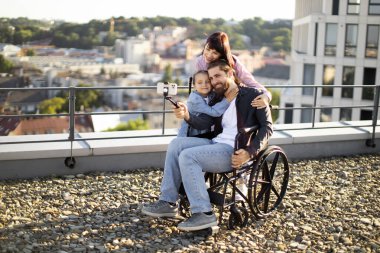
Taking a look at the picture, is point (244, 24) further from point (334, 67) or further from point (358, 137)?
point (358, 137)

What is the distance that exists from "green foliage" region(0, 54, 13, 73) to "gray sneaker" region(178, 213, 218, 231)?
98.4 meters

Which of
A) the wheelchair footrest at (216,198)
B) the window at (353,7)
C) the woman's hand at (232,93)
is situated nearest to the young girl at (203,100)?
the woman's hand at (232,93)

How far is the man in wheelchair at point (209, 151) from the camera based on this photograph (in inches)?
178

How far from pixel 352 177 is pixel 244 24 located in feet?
362

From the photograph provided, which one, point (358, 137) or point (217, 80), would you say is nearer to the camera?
point (217, 80)

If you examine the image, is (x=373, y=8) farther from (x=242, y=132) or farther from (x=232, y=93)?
(x=242, y=132)

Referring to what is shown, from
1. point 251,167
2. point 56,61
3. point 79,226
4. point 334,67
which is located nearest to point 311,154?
point 251,167

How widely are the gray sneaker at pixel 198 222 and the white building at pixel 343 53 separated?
3590 cm

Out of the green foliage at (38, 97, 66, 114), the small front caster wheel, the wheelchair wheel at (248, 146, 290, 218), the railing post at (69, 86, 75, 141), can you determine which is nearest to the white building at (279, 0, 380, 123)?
the railing post at (69, 86, 75, 141)

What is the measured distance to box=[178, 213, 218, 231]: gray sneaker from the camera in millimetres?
4484

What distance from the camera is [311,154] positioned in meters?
7.65

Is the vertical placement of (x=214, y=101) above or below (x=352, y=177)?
above

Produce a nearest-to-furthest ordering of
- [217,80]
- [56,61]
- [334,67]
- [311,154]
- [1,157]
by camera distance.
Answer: [217,80]
[1,157]
[311,154]
[334,67]
[56,61]

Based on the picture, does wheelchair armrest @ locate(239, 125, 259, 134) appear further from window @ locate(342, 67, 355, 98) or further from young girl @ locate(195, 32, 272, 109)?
window @ locate(342, 67, 355, 98)
